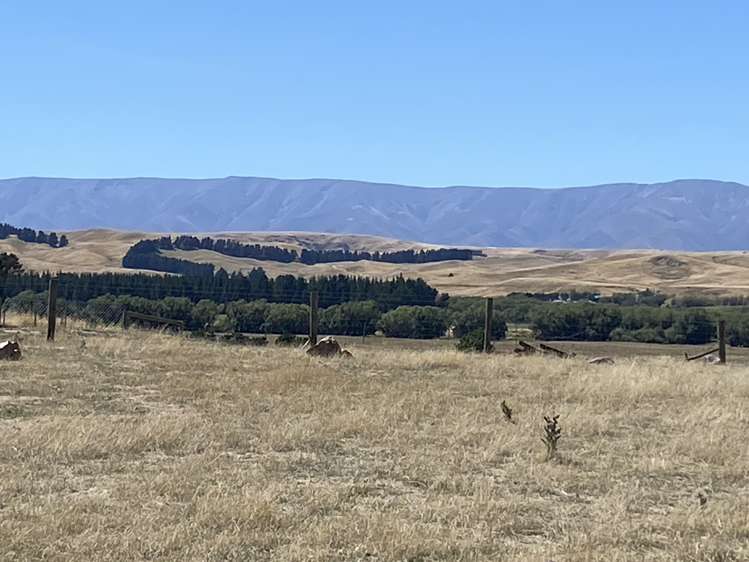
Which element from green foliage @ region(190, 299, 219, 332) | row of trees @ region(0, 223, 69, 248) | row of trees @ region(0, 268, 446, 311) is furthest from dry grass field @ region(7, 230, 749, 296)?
green foliage @ region(190, 299, 219, 332)

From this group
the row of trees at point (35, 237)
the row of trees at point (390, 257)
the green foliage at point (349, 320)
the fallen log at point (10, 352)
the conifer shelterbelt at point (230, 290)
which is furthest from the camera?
the row of trees at point (390, 257)

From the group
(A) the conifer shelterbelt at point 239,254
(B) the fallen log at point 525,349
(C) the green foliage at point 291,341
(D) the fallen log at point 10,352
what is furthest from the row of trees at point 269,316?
(A) the conifer shelterbelt at point 239,254

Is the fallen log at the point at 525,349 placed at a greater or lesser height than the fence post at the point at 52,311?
lesser

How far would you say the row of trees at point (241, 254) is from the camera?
8288cm

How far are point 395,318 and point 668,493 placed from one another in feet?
70.7

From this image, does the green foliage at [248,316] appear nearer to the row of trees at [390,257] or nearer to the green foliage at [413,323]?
the green foliage at [413,323]

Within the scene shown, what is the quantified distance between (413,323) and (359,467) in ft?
67.8

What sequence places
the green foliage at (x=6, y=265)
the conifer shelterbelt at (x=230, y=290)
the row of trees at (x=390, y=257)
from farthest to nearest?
1. the row of trees at (x=390, y=257)
2. the conifer shelterbelt at (x=230, y=290)
3. the green foliage at (x=6, y=265)

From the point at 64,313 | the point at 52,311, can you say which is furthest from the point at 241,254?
the point at 52,311

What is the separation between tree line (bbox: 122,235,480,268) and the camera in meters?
82.2

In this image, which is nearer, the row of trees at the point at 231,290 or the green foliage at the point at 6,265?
the green foliage at the point at 6,265

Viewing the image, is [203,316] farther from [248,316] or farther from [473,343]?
[473,343]

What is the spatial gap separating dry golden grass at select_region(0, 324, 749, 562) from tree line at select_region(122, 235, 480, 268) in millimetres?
53820

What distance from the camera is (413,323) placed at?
30.5 meters
